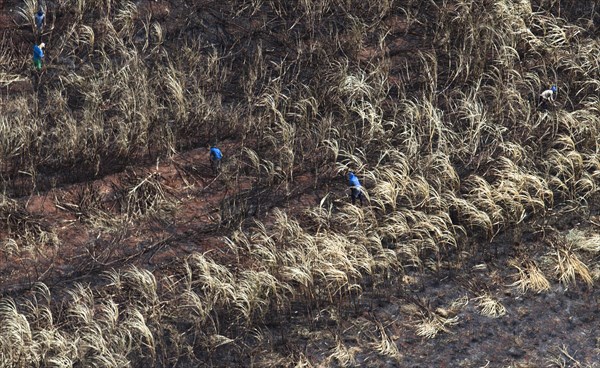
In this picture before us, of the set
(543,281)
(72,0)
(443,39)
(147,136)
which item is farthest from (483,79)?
(72,0)

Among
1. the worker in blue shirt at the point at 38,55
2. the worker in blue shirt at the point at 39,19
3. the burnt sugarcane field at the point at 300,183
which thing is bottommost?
the burnt sugarcane field at the point at 300,183

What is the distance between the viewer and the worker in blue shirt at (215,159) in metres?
9.95

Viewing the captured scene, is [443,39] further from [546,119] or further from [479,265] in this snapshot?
[479,265]

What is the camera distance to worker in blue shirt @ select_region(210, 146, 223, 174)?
32.6 ft

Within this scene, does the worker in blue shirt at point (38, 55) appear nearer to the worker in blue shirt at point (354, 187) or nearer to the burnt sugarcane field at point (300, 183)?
the burnt sugarcane field at point (300, 183)

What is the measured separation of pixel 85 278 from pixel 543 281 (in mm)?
4473

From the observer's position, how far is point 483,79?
11227 millimetres

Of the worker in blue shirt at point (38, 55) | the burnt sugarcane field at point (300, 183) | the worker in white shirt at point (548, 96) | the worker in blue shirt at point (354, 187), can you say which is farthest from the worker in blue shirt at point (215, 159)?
the worker in white shirt at point (548, 96)

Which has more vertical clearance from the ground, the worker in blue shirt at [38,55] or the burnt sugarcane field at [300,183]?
the worker in blue shirt at [38,55]

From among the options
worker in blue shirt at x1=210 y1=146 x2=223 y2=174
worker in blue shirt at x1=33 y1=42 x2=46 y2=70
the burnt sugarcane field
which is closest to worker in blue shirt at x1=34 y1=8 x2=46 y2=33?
the burnt sugarcane field

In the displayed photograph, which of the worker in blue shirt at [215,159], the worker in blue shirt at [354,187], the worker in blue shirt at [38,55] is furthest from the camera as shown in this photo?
the worker in blue shirt at [38,55]

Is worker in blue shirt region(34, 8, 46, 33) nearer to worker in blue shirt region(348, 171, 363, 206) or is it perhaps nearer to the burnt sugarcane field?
the burnt sugarcane field

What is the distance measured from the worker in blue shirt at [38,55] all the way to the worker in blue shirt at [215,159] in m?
2.39

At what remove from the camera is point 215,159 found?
10.1 m
